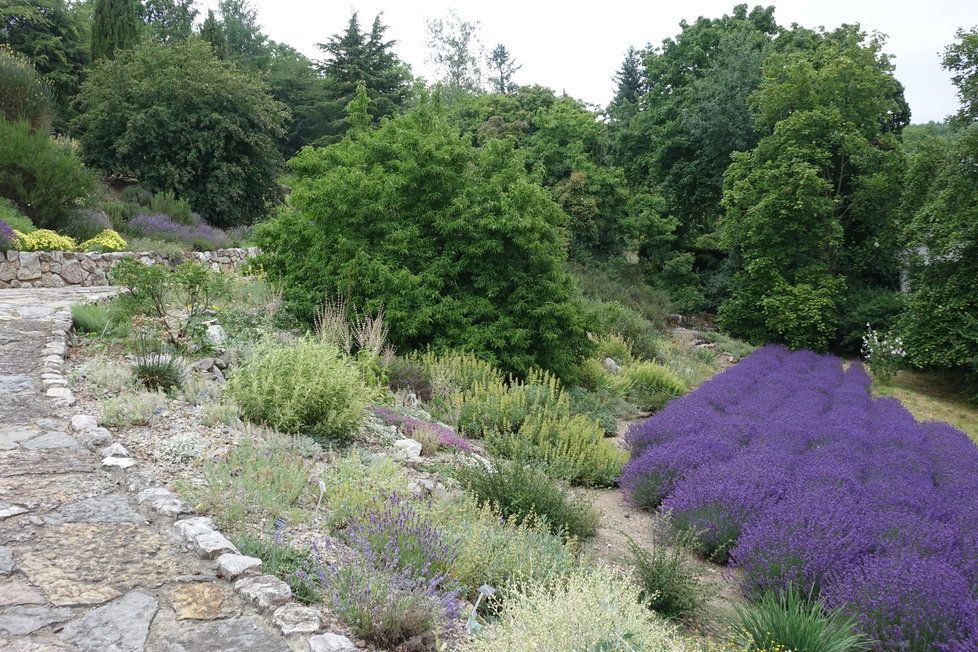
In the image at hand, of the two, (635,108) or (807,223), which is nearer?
(807,223)

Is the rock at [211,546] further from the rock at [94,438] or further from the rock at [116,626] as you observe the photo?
the rock at [94,438]

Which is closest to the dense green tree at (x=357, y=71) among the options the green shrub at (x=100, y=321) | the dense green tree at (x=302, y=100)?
the dense green tree at (x=302, y=100)

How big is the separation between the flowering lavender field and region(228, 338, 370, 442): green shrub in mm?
2815

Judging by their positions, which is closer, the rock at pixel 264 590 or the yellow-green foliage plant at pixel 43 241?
the rock at pixel 264 590

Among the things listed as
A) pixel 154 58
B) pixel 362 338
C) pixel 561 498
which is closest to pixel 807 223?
pixel 362 338

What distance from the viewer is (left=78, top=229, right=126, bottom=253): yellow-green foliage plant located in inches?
480

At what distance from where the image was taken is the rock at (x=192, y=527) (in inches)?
133

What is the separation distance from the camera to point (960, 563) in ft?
13.6

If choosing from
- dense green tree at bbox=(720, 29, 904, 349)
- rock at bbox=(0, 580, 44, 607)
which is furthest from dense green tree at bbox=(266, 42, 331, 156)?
rock at bbox=(0, 580, 44, 607)

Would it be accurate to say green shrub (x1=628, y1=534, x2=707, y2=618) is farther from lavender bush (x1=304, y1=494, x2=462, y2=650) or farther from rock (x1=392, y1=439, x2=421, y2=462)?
rock (x1=392, y1=439, x2=421, y2=462)

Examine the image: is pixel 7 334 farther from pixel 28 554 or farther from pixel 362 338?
pixel 28 554

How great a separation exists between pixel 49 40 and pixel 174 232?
1530cm

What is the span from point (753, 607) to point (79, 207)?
47.8 ft

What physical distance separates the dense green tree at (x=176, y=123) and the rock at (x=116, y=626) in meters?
16.7
